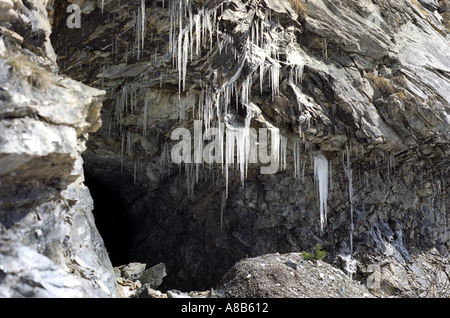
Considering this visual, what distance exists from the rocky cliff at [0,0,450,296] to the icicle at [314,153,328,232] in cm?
5

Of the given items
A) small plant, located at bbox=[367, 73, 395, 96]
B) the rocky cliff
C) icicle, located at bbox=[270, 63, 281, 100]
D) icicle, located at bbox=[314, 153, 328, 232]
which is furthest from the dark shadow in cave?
small plant, located at bbox=[367, 73, 395, 96]

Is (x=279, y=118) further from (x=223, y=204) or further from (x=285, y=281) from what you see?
(x=285, y=281)

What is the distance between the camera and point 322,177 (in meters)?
15.8

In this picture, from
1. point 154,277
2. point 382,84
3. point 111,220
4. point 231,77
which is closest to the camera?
point 154,277

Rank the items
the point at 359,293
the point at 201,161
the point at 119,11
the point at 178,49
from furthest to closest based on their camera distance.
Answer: the point at 201,161, the point at 178,49, the point at 119,11, the point at 359,293

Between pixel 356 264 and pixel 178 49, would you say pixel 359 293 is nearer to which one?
pixel 356 264

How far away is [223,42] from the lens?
13.0 metres

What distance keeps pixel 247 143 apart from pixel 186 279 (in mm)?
6067

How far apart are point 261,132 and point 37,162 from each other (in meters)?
8.08

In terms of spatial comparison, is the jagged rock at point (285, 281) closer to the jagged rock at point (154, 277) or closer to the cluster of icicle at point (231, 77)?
the jagged rock at point (154, 277)

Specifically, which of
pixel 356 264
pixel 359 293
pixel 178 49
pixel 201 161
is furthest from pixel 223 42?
pixel 356 264

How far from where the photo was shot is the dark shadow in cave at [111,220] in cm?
1933

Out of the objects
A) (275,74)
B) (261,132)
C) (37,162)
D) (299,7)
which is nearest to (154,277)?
(261,132)

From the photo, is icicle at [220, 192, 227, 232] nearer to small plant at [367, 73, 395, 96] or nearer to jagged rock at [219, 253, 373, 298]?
jagged rock at [219, 253, 373, 298]
